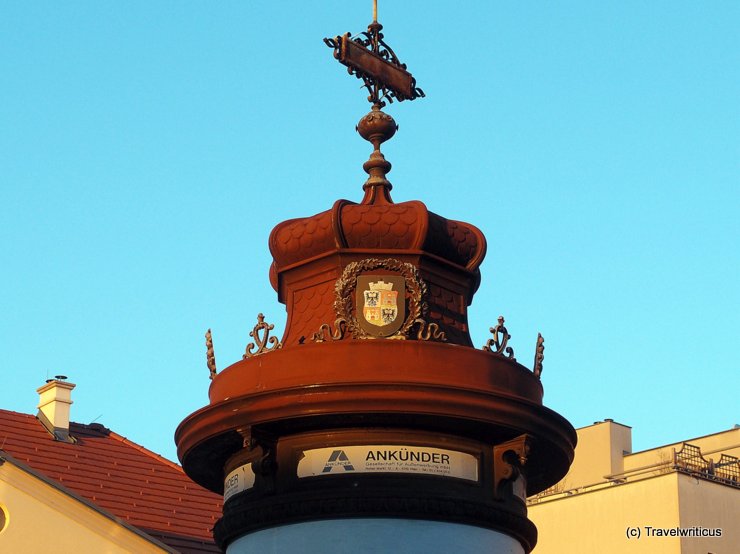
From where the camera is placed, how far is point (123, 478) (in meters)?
32.0

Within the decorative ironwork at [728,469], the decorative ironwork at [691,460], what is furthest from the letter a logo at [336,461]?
the decorative ironwork at [728,469]

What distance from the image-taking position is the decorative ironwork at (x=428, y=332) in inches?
615

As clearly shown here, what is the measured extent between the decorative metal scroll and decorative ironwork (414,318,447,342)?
3313mm

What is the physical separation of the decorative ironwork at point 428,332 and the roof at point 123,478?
49.9 ft

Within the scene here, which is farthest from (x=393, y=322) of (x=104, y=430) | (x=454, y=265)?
(x=104, y=430)

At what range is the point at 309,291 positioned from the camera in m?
16.5

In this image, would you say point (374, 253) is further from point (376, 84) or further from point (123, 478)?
point (123, 478)

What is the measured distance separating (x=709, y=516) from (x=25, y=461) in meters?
20.4

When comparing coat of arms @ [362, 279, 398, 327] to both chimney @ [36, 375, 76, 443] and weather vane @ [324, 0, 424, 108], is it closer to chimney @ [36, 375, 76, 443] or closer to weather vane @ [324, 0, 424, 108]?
weather vane @ [324, 0, 424, 108]

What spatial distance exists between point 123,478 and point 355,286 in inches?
686

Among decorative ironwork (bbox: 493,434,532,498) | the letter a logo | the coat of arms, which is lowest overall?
the letter a logo

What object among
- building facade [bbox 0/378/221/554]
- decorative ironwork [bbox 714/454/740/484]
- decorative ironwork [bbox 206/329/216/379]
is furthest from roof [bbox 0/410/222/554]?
decorative ironwork [bbox 714/454/740/484]

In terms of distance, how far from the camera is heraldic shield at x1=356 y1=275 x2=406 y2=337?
15656mm

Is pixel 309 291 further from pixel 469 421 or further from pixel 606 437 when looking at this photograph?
pixel 606 437
